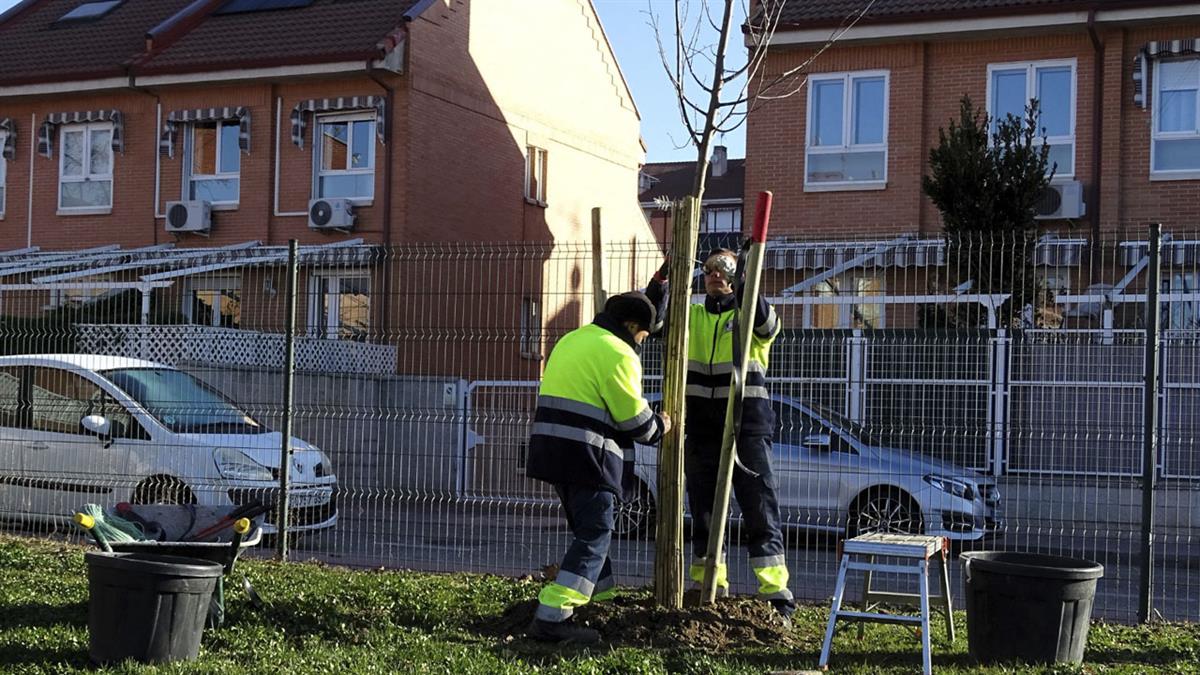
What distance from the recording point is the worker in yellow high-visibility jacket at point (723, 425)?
7883 millimetres

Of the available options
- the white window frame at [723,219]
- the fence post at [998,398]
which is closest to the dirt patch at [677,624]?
the fence post at [998,398]

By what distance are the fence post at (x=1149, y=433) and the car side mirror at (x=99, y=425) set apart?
26.9 feet

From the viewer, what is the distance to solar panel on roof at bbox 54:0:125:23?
28109 millimetres

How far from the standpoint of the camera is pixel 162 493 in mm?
11609

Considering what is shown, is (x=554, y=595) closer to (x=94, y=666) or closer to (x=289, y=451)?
(x=94, y=666)

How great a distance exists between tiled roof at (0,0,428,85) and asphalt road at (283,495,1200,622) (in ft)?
44.8

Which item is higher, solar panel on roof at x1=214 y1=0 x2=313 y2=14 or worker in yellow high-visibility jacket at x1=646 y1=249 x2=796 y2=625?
solar panel on roof at x1=214 y1=0 x2=313 y2=14

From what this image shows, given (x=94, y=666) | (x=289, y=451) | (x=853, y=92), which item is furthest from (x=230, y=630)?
(x=853, y=92)

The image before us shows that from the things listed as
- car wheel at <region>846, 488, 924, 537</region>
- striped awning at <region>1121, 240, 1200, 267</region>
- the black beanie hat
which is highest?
striped awning at <region>1121, 240, 1200, 267</region>

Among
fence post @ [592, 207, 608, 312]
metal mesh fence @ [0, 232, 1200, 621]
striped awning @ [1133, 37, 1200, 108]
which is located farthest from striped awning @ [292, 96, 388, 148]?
fence post @ [592, 207, 608, 312]

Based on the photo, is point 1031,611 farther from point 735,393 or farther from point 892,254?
point 892,254

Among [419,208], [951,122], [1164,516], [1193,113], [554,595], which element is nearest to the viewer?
[554,595]

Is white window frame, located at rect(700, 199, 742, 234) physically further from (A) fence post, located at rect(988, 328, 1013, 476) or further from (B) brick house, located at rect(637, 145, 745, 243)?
(A) fence post, located at rect(988, 328, 1013, 476)

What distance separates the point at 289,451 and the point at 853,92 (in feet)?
40.7
